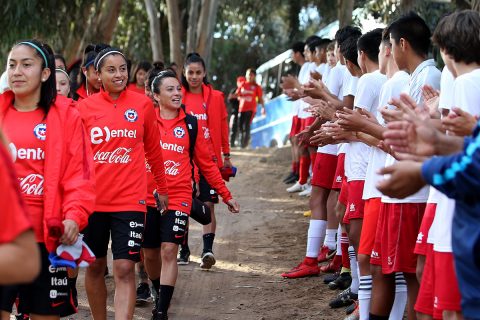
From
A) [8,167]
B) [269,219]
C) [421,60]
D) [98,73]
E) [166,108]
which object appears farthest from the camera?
[269,219]

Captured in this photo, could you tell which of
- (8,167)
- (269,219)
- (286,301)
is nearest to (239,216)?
(269,219)

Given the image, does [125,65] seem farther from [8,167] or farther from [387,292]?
[8,167]

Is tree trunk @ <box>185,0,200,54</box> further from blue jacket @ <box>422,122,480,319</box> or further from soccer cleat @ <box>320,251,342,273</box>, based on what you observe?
blue jacket @ <box>422,122,480,319</box>

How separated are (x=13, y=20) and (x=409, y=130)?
15.8 metres

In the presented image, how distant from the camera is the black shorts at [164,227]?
28.1 ft

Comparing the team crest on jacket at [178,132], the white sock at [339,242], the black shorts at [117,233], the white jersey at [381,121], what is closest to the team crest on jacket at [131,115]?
the black shorts at [117,233]

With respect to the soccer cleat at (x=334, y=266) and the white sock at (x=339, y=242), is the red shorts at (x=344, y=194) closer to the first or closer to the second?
the white sock at (x=339, y=242)

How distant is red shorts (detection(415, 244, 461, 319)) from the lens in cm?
477

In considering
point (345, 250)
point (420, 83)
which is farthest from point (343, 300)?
point (420, 83)

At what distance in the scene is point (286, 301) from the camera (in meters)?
9.43

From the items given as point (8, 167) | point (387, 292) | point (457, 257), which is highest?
point (8, 167)

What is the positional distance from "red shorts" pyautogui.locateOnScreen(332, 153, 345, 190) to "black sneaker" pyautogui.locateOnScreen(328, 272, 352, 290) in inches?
35.4

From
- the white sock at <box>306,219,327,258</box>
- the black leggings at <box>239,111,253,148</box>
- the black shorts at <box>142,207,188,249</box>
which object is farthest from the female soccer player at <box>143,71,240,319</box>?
the black leggings at <box>239,111,253,148</box>

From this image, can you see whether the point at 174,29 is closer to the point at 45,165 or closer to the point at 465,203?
the point at 45,165
